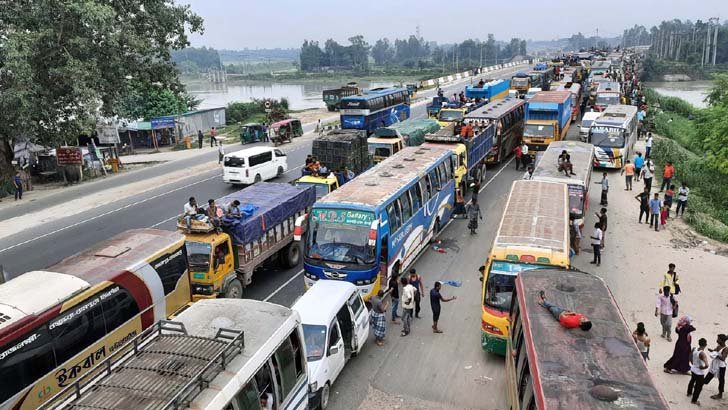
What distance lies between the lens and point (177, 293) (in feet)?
39.0

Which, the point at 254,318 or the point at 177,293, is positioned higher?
the point at 254,318

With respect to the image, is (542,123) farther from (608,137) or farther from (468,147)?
(468,147)

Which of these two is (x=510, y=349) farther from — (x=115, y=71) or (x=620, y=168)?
(x=115, y=71)

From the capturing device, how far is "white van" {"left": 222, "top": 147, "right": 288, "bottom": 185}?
26.9m

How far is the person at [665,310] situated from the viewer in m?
11.8

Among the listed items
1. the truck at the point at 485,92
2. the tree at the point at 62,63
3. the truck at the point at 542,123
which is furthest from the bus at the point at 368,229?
the truck at the point at 485,92

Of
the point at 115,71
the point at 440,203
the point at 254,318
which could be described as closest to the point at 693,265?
the point at 440,203

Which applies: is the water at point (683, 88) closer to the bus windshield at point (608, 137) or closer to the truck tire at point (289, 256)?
the bus windshield at point (608, 137)

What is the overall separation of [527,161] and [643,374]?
22574 millimetres

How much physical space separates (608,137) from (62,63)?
988 inches

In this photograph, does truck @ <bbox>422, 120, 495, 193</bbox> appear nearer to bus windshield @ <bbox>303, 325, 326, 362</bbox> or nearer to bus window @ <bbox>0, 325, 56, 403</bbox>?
bus windshield @ <bbox>303, 325, 326, 362</bbox>

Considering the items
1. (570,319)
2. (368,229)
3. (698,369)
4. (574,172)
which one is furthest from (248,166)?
(570,319)

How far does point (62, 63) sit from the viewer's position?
968 inches

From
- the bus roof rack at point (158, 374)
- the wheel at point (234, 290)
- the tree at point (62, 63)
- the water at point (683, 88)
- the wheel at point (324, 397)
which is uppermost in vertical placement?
the tree at point (62, 63)
